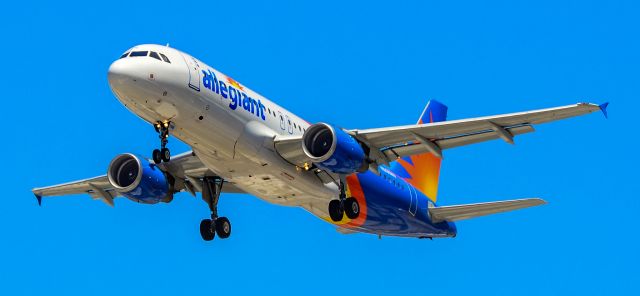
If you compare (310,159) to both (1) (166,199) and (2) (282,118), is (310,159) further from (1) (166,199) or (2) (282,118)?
(1) (166,199)

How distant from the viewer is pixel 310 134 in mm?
40750

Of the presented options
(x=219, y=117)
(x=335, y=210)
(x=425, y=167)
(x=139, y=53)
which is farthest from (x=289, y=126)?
(x=425, y=167)

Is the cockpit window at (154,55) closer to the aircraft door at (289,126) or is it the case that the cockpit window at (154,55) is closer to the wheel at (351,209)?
the aircraft door at (289,126)

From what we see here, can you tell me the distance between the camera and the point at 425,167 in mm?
53688

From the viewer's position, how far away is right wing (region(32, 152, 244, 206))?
4500cm

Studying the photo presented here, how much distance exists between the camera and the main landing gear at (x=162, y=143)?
3875 cm

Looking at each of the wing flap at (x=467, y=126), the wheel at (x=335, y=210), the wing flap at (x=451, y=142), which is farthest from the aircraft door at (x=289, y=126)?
the wing flap at (x=451, y=142)

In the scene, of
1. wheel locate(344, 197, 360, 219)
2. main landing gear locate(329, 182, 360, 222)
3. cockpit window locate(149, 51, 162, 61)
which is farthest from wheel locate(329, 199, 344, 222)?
cockpit window locate(149, 51, 162, 61)

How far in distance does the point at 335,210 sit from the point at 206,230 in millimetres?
5394

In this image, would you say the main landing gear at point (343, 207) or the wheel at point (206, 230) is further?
the wheel at point (206, 230)

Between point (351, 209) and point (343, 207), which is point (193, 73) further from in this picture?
point (351, 209)

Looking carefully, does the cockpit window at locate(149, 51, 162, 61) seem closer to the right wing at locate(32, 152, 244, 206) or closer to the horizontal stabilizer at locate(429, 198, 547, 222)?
the right wing at locate(32, 152, 244, 206)

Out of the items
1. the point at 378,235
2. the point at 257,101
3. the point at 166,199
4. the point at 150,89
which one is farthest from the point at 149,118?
the point at 378,235

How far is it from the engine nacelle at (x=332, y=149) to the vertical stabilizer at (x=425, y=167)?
9.63 meters
